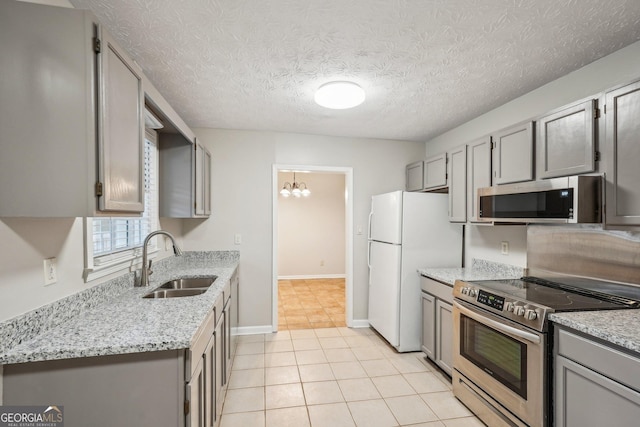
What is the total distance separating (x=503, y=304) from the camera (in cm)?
186

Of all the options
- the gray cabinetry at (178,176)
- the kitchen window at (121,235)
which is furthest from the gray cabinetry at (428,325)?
the kitchen window at (121,235)

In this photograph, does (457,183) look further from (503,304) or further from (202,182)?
(202,182)

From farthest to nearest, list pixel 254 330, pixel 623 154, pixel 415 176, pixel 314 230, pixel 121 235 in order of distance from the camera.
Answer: pixel 314 230, pixel 415 176, pixel 254 330, pixel 121 235, pixel 623 154

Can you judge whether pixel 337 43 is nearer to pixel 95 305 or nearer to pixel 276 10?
pixel 276 10

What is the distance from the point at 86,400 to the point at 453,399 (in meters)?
2.34

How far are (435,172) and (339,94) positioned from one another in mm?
1564

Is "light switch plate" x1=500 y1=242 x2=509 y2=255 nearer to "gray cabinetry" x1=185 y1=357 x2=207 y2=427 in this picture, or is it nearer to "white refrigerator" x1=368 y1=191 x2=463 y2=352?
"white refrigerator" x1=368 y1=191 x2=463 y2=352

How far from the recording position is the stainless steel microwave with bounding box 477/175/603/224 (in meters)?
1.72

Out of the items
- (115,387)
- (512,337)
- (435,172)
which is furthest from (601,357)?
(435,172)

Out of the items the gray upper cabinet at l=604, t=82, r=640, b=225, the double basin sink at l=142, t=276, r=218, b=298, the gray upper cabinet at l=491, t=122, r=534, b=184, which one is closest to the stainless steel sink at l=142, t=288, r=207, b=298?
the double basin sink at l=142, t=276, r=218, b=298

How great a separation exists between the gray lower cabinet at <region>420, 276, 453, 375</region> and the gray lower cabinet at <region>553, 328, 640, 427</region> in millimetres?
979

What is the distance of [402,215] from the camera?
3.04 m

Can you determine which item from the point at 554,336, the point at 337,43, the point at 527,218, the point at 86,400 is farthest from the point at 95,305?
the point at 527,218

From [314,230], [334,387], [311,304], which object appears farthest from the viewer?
[314,230]
